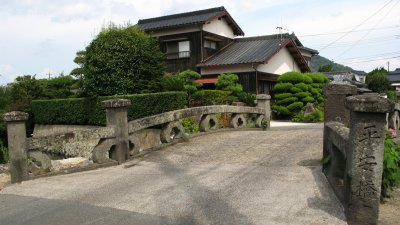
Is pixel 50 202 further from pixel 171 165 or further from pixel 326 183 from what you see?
pixel 326 183

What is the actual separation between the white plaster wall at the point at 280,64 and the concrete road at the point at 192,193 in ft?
56.2

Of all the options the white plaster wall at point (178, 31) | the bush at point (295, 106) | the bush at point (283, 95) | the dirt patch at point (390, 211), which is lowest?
the dirt patch at point (390, 211)

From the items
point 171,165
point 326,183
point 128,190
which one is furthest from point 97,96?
point 326,183

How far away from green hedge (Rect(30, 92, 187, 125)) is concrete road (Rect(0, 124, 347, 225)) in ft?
26.3

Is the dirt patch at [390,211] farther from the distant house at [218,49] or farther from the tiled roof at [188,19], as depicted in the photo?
the tiled roof at [188,19]

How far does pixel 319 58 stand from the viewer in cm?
10875

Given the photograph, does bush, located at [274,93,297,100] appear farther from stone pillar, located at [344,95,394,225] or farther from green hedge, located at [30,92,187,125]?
stone pillar, located at [344,95,394,225]

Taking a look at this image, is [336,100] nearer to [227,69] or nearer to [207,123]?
[207,123]

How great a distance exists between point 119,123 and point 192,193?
9.48ft

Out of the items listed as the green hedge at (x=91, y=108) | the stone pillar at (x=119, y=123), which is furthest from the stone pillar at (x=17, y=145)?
the green hedge at (x=91, y=108)

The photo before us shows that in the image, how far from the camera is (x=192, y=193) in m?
5.18

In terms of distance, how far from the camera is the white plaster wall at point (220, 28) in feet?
85.3

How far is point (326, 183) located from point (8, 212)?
4.31 metres

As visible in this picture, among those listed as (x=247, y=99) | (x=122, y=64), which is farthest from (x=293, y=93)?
(x=122, y=64)
